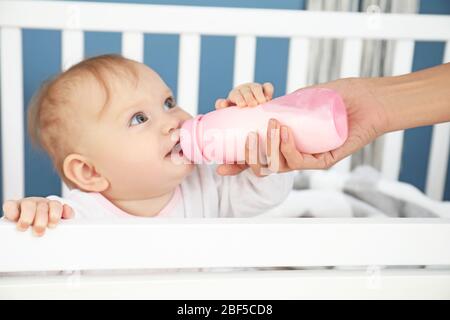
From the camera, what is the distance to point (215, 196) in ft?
3.65

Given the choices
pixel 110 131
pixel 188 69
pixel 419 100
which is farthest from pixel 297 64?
pixel 110 131

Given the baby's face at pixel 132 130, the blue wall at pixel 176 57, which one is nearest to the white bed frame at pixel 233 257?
the baby's face at pixel 132 130

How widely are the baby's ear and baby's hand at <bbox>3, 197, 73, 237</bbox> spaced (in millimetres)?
184

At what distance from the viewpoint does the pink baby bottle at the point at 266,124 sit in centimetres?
76

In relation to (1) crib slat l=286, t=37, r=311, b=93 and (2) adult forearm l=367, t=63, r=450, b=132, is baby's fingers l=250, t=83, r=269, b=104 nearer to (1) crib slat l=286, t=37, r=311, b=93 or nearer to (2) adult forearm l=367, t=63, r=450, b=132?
(2) adult forearm l=367, t=63, r=450, b=132

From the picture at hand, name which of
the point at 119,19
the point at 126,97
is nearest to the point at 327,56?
the point at 119,19

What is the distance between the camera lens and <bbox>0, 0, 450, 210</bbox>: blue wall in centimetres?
167

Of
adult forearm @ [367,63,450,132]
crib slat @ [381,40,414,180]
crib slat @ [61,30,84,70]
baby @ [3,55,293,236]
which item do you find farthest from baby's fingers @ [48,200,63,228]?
crib slat @ [381,40,414,180]

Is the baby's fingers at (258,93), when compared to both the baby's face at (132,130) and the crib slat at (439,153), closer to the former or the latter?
the baby's face at (132,130)

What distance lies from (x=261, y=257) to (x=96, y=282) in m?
0.18

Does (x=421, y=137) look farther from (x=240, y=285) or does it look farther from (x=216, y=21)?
(x=240, y=285)

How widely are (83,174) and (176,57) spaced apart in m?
0.87

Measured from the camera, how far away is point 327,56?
5.71ft
